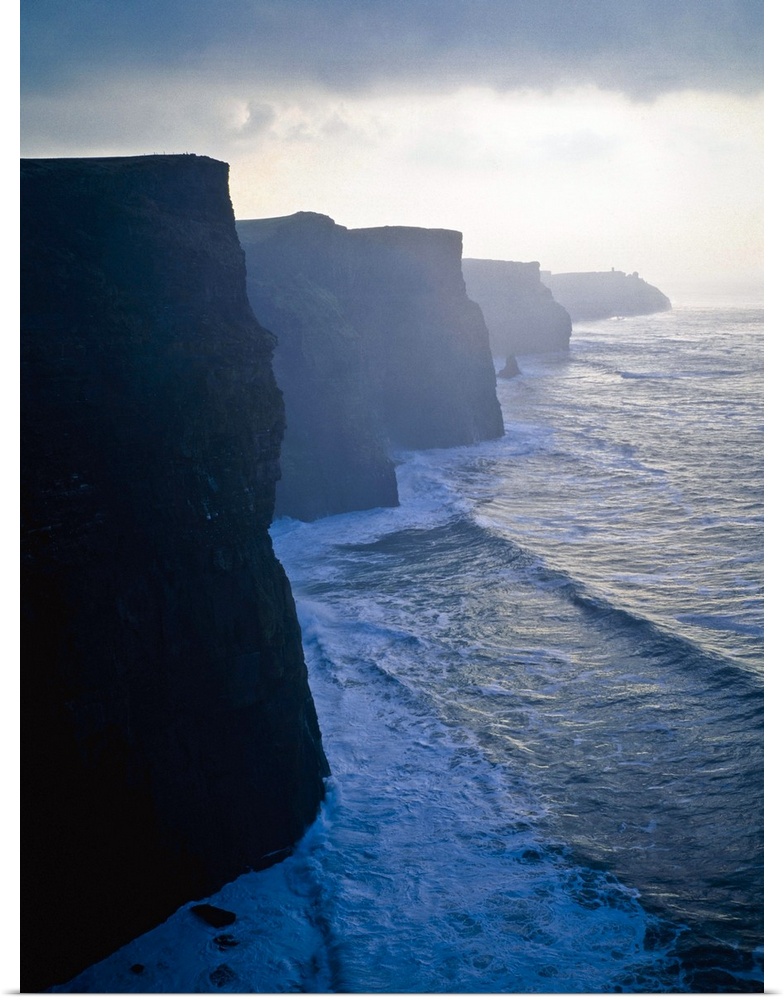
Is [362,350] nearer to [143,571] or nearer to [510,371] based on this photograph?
[143,571]

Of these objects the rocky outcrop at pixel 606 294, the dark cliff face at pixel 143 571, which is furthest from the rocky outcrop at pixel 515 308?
the rocky outcrop at pixel 606 294

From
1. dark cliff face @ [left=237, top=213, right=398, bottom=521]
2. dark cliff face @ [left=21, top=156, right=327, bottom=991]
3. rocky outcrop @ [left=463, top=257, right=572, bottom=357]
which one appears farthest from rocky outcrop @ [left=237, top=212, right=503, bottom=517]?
rocky outcrop @ [left=463, top=257, right=572, bottom=357]

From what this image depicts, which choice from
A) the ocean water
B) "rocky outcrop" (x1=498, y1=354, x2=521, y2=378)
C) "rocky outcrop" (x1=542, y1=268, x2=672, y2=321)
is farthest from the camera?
"rocky outcrop" (x1=542, y1=268, x2=672, y2=321)

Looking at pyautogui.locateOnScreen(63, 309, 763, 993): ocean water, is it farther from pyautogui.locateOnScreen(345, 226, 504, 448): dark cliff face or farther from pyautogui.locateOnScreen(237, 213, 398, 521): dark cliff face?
pyautogui.locateOnScreen(345, 226, 504, 448): dark cliff face

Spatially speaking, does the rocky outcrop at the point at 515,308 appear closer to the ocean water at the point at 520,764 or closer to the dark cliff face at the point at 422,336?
the dark cliff face at the point at 422,336

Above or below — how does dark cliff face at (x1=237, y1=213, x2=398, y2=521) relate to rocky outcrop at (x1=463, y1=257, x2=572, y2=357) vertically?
below

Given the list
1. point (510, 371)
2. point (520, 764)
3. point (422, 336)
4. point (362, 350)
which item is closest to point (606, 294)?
point (510, 371)

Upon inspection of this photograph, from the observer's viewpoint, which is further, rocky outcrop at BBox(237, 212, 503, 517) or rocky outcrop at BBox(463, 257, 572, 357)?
rocky outcrop at BBox(463, 257, 572, 357)
